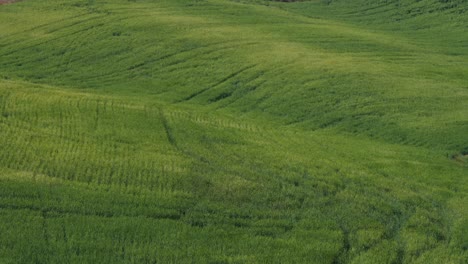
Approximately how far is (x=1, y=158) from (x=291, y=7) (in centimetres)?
4490

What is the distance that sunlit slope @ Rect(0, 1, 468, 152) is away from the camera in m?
37.5

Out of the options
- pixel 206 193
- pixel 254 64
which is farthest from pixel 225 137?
pixel 254 64

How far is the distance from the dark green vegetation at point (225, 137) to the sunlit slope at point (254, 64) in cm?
17

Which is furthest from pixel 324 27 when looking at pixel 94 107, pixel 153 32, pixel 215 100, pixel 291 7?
pixel 94 107

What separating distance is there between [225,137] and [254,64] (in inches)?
588

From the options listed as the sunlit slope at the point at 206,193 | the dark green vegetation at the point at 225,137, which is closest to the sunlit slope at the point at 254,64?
the dark green vegetation at the point at 225,137

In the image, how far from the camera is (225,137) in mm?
30844

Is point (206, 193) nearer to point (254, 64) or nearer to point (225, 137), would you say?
point (225, 137)

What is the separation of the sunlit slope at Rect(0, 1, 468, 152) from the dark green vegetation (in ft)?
0.57

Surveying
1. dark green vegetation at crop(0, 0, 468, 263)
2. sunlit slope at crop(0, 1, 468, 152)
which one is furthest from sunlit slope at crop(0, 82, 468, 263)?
sunlit slope at crop(0, 1, 468, 152)

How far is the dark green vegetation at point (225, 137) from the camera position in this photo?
21594 mm

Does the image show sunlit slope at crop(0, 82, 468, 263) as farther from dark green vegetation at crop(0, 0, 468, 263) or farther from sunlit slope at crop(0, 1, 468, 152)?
sunlit slope at crop(0, 1, 468, 152)

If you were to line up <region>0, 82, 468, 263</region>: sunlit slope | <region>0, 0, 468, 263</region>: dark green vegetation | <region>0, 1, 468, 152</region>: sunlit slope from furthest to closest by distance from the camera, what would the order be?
<region>0, 1, 468, 152</region>: sunlit slope < <region>0, 0, 468, 263</region>: dark green vegetation < <region>0, 82, 468, 263</region>: sunlit slope

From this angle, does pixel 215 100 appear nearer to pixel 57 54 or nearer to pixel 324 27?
pixel 57 54
